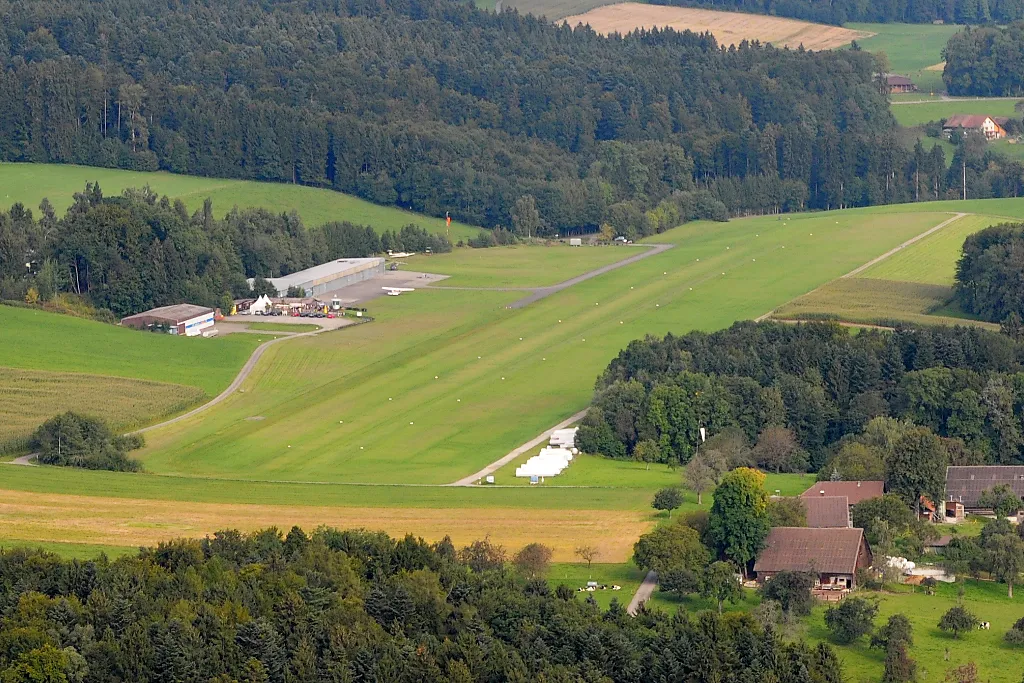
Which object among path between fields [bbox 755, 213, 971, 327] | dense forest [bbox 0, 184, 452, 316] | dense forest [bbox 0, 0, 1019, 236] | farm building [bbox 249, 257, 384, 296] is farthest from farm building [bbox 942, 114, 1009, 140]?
dense forest [bbox 0, 184, 452, 316]

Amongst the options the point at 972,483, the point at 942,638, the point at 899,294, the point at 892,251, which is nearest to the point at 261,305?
the point at 899,294

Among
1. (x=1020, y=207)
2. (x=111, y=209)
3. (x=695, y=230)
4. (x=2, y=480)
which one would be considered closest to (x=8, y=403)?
(x=2, y=480)

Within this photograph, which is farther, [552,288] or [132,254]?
[552,288]

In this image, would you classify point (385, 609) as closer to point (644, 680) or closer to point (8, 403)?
point (644, 680)

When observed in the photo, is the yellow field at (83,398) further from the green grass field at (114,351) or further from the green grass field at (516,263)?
the green grass field at (516,263)

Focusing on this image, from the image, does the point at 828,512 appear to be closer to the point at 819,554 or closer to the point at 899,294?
the point at 819,554

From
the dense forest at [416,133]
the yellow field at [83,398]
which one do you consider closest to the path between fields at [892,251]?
the dense forest at [416,133]
